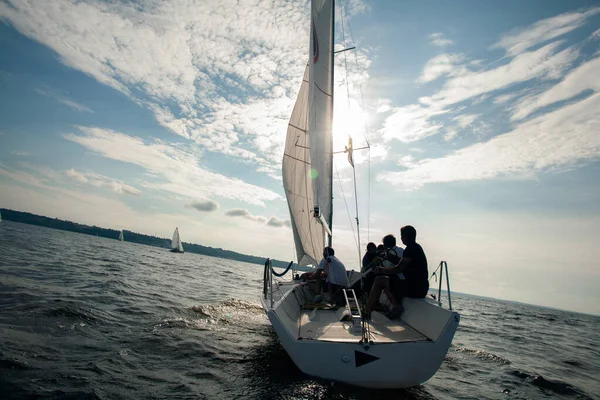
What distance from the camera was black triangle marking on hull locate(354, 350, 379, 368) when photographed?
12.3 ft

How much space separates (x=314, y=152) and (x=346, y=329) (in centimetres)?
528

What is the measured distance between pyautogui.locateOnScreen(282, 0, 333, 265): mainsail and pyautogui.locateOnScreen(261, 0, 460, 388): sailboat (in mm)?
34

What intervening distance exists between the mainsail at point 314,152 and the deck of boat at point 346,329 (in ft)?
7.89

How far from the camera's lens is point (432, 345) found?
3.79m

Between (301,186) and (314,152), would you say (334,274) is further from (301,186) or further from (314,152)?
(301,186)

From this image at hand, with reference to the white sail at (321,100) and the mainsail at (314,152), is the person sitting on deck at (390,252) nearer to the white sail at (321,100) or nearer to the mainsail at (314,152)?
the mainsail at (314,152)

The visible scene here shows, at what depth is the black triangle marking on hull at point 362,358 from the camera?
12.3ft

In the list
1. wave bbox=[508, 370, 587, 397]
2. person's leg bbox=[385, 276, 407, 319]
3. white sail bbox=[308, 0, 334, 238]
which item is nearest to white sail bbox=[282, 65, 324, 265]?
white sail bbox=[308, 0, 334, 238]

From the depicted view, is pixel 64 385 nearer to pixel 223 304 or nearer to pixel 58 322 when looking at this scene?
pixel 58 322

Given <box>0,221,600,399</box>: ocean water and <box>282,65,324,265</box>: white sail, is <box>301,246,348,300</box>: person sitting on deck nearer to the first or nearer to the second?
<box>0,221,600,399</box>: ocean water

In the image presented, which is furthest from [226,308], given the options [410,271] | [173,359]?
[410,271]

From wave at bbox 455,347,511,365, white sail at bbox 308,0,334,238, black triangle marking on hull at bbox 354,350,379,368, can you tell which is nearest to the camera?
black triangle marking on hull at bbox 354,350,379,368

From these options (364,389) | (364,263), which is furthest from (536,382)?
(364,389)

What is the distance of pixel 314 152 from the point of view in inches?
346
